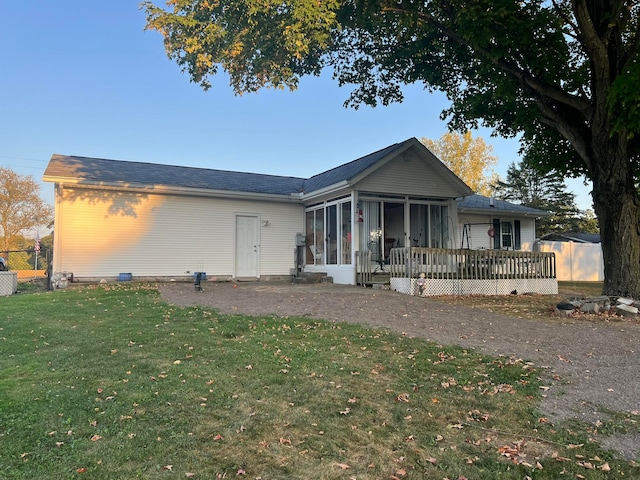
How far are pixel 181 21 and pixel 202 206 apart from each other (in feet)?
20.8

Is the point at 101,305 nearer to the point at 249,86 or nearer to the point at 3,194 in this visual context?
the point at 249,86

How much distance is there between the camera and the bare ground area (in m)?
3.59

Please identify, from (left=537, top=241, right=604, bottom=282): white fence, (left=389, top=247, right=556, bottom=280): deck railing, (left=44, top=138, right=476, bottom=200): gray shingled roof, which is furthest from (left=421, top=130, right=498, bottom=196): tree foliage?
(left=389, top=247, right=556, bottom=280): deck railing

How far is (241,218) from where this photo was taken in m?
14.7

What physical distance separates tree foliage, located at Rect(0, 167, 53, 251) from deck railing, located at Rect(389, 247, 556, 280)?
27.5 metres

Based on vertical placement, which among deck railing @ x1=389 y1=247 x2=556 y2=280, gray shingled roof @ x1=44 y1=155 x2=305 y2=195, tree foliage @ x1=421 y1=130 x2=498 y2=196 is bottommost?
deck railing @ x1=389 y1=247 x2=556 y2=280

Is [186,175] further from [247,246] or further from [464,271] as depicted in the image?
[464,271]

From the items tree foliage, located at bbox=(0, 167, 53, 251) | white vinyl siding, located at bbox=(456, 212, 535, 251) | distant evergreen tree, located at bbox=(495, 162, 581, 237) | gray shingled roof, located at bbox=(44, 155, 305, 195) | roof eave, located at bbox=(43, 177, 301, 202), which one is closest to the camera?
roof eave, located at bbox=(43, 177, 301, 202)

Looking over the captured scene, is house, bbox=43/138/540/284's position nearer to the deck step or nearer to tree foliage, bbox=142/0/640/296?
the deck step

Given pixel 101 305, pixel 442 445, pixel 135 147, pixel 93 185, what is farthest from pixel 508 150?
pixel 442 445

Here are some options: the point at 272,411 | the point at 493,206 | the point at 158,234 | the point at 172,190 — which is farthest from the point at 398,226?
the point at 272,411

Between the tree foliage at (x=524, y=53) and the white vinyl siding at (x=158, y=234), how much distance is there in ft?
14.4

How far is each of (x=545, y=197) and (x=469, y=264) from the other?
3361 cm

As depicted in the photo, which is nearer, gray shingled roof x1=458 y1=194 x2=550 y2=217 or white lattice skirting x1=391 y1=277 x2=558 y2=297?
white lattice skirting x1=391 y1=277 x2=558 y2=297
